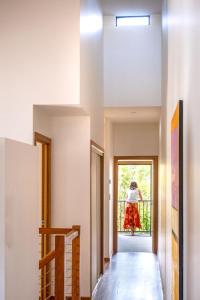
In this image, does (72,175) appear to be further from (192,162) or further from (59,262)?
(192,162)

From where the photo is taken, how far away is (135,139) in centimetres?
1027

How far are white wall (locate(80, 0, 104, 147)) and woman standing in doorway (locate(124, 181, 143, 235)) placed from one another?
4657 mm

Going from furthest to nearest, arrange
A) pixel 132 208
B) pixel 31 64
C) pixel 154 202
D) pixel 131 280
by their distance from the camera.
Answer: pixel 132 208 < pixel 154 202 < pixel 131 280 < pixel 31 64

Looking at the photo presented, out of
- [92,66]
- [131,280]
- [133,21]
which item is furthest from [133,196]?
[92,66]

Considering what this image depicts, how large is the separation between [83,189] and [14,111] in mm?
1559

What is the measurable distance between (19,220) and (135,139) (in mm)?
7458

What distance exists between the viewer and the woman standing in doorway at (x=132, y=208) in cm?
1190

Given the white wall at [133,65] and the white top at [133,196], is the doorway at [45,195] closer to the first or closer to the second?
the white wall at [133,65]

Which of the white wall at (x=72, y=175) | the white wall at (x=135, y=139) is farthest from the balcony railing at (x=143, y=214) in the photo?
the white wall at (x=72, y=175)

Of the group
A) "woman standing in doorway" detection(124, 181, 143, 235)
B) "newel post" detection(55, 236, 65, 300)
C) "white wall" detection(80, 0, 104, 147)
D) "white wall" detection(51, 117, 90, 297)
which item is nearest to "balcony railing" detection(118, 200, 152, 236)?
"woman standing in doorway" detection(124, 181, 143, 235)

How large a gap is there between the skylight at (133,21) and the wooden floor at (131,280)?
427cm

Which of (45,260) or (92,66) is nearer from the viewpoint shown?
(45,260)

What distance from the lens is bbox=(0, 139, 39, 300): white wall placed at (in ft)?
8.80

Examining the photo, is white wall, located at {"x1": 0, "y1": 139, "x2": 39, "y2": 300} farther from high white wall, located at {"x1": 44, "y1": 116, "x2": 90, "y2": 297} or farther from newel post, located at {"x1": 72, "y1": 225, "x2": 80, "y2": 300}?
high white wall, located at {"x1": 44, "y1": 116, "x2": 90, "y2": 297}
